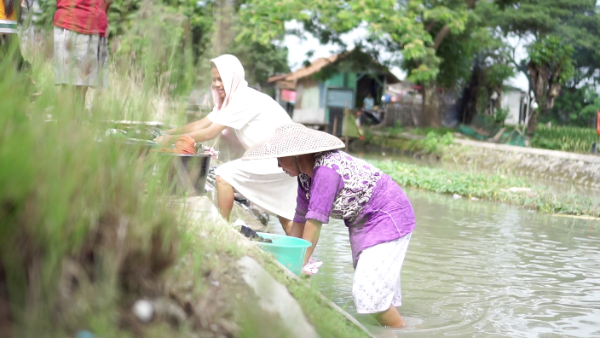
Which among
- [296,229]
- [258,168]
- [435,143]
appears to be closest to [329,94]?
[435,143]

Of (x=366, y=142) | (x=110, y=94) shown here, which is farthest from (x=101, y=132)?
(x=366, y=142)

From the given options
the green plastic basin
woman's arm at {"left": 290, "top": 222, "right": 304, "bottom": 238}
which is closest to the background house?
woman's arm at {"left": 290, "top": 222, "right": 304, "bottom": 238}

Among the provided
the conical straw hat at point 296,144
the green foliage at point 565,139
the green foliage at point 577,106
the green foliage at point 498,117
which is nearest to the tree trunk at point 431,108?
the green foliage at point 498,117

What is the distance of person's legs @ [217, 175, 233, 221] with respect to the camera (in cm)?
471

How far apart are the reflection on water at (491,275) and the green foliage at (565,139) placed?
1066 centimetres

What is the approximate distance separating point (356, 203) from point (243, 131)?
58.6 inches

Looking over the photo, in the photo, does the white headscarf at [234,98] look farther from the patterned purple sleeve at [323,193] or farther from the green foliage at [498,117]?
the green foliage at [498,117]

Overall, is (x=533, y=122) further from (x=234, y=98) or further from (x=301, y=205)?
(x=301, y=205)

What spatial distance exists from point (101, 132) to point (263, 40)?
18.8 metres

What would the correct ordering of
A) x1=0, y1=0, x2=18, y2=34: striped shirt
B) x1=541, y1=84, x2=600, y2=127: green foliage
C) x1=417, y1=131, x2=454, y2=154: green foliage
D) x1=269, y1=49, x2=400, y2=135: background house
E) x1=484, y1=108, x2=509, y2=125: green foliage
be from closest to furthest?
x1=0, y1=0, x2=18, y2=34: striped shirt → x1=417, y1=131, x2=454, y2=154: green foliage → x1=484, y1=108, x2=509, y2=125: green foliage → x1=541, y1=84, x2=600, y2=127: green foliage → x1=269, y1=49, x2=400, y2=135: background house

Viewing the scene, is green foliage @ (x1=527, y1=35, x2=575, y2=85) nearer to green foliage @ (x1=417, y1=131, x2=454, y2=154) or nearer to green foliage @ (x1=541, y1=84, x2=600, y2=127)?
green foliage @ (x1=541, y1=84, x2=600, y2=127)

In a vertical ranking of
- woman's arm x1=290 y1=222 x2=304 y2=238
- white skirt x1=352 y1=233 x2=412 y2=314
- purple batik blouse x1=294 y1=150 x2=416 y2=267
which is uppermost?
purple batik blouse x1=294 y1=150 x2=416 y2=267

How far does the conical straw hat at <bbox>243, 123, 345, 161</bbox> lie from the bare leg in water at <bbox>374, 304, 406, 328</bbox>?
3.69 ft

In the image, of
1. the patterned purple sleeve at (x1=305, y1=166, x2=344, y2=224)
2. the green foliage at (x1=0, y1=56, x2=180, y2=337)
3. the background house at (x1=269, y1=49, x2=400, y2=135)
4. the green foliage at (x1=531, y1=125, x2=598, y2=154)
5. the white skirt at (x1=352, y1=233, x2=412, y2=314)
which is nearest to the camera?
the green foliage at (x1=0, y1=56, x2=180, y2=337)
